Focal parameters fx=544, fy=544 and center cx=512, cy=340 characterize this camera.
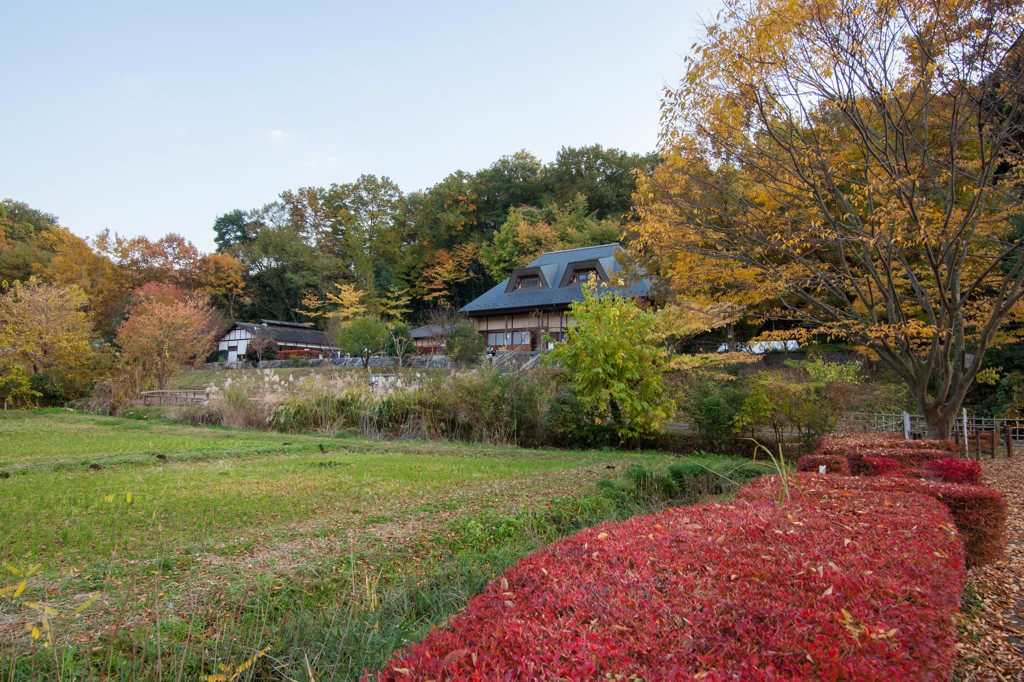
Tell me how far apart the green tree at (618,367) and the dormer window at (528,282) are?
20591 millimetres

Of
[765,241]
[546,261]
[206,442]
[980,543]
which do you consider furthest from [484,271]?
[980,543]

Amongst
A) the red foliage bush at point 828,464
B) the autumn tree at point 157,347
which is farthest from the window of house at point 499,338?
the red foliage bush at point 828,464

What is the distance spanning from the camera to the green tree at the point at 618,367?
9.21m

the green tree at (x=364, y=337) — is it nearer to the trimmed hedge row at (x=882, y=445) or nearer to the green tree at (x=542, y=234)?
the green tree at (x=542, y=234)

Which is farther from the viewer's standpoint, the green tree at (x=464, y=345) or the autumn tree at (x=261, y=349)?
the autumn tree at (x=261, y=349)

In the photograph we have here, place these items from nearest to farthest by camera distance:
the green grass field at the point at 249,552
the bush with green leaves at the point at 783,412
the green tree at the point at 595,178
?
the green grass field at the point at 249,552 → the bush with green leaves at the point at 783,412 → the green tree at the point at 595,178

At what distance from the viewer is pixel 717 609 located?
5.00ft

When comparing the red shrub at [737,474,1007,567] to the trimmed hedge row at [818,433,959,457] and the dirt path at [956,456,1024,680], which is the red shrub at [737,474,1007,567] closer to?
the dirt path at [956,456,1024,680]

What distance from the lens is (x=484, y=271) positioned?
1666 inches

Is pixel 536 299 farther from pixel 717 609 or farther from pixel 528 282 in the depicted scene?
pixel 717 609

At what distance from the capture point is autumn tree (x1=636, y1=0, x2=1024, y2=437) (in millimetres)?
5055

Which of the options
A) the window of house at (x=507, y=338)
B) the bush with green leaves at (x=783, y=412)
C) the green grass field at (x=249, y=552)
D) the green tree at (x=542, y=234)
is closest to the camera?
the green grass field at (x=249, y=552)

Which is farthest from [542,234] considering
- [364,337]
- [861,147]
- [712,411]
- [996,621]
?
[996,621]

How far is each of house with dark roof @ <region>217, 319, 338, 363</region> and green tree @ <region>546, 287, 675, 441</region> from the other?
30.6 meters
